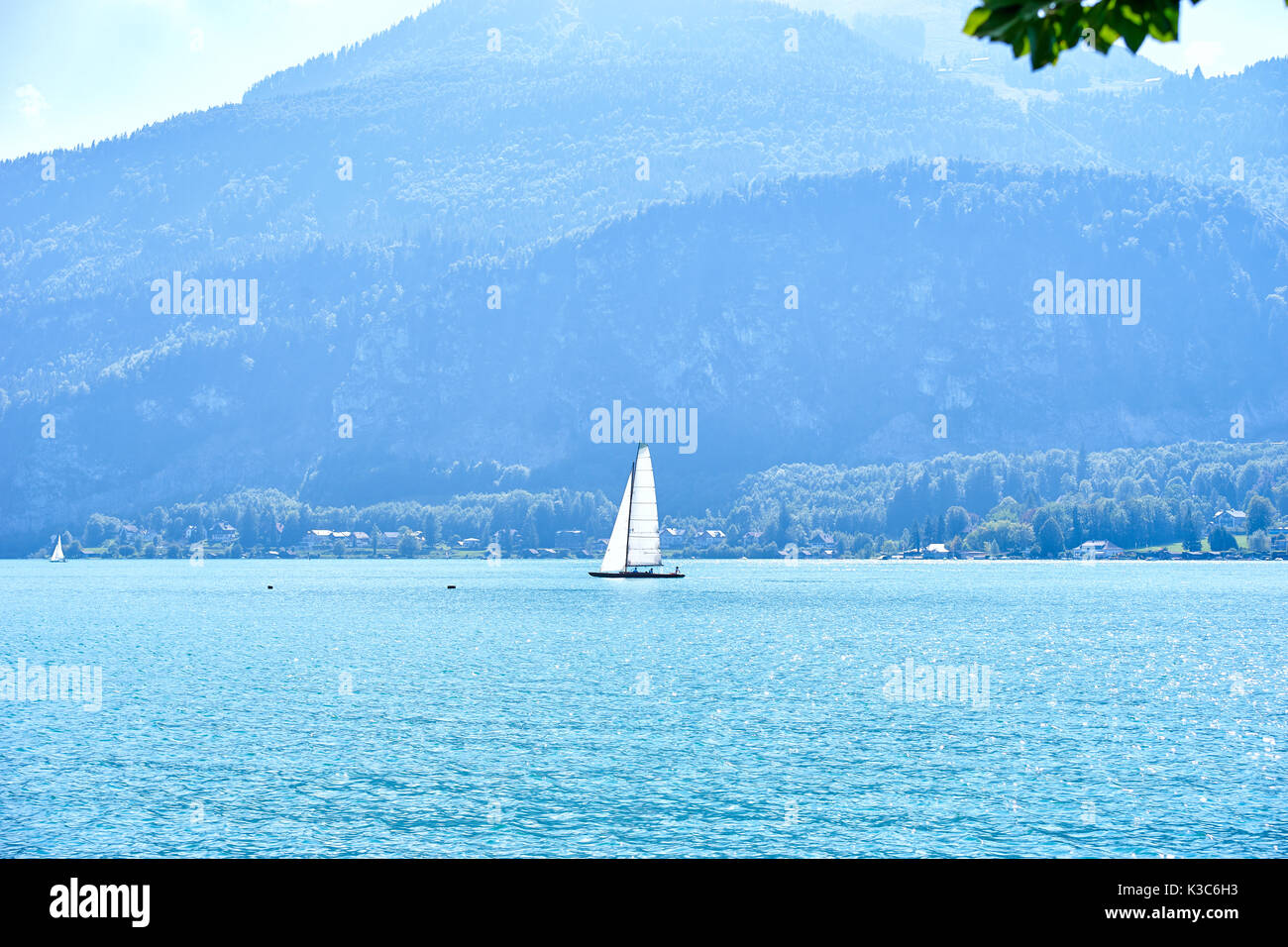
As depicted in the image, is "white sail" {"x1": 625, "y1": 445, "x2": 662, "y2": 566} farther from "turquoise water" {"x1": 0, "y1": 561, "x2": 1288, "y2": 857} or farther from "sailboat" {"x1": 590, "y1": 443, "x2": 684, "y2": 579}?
"turquoise water" {"x1": 0, "y1": 561, "x2": 1288, "y2": 857}

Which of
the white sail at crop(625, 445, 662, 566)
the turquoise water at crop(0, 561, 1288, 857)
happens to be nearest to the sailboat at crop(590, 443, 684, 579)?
the white sail at crop(625, 445, 662, 566)

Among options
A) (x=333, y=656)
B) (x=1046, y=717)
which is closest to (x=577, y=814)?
(x=1046, y=717)

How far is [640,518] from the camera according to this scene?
593 ft

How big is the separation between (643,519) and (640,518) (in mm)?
420

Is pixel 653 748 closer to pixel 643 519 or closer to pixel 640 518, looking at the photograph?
pixel 640 518

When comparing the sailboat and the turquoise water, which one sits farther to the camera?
the sailboat

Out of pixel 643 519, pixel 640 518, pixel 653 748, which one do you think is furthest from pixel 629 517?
pixel 653 748

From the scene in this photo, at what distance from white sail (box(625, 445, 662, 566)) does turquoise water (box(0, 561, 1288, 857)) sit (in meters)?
51.0

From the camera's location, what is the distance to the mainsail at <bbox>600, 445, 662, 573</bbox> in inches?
6708

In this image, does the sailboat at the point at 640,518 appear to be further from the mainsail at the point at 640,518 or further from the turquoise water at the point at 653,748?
the turquoise water at the point at 653,748

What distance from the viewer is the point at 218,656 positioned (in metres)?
103

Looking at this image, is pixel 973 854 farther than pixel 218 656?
No
